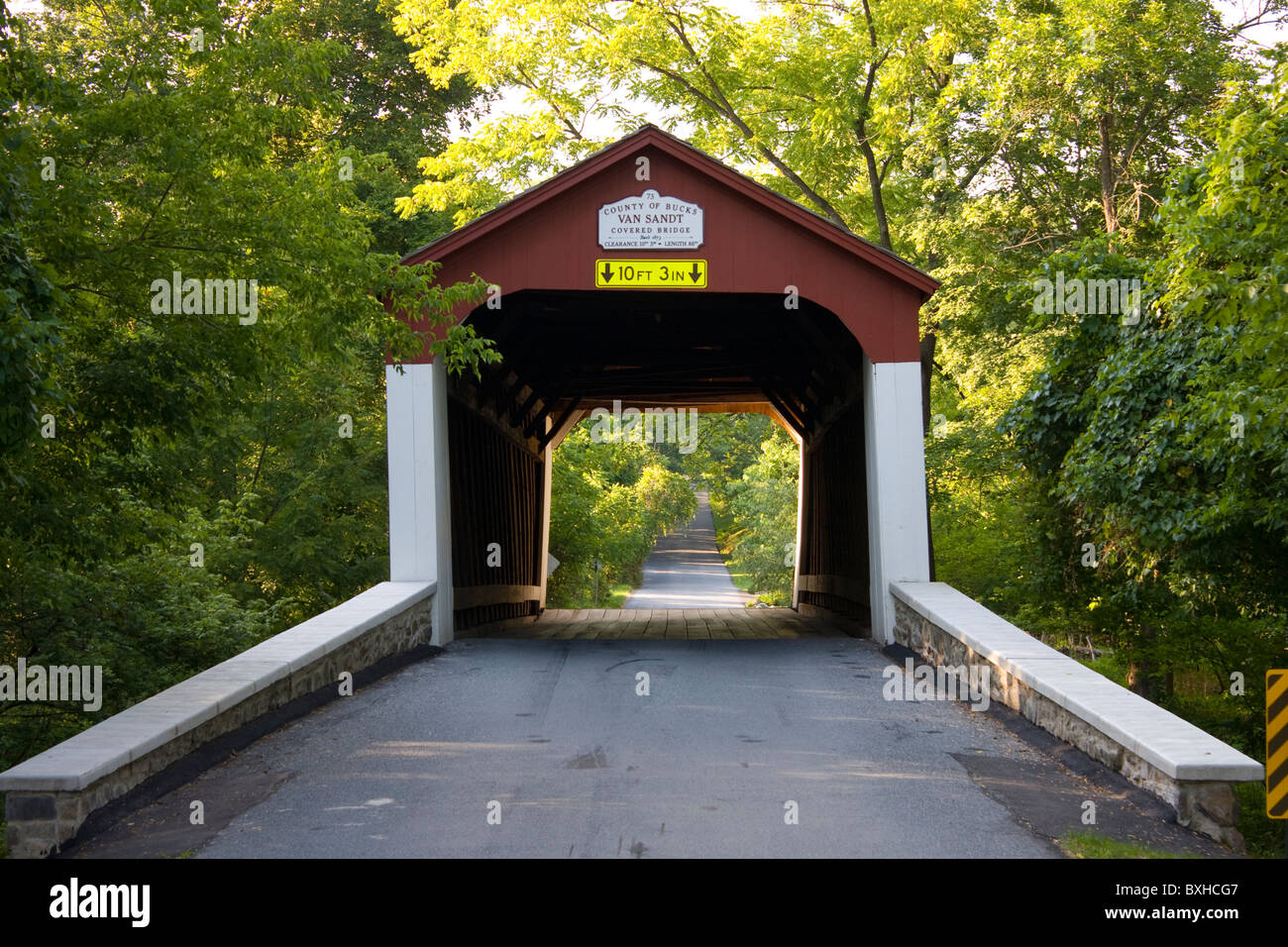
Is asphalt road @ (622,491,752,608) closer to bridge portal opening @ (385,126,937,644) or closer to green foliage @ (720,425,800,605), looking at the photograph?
green foliage @ (720,425,800,605)

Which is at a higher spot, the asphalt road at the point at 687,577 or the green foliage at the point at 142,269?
the green foliage at the point at 142,269

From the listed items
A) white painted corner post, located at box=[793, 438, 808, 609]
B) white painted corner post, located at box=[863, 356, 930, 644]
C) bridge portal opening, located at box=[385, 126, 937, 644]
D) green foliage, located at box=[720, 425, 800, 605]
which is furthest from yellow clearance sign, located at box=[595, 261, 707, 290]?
green foliage, located at box=[720, 425, 800, 605]

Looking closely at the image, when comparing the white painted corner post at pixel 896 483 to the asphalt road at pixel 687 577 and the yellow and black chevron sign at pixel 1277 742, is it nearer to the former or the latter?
the yellow and black chevron sign at pixel 1277 742

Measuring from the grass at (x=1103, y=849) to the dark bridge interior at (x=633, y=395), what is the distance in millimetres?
6966

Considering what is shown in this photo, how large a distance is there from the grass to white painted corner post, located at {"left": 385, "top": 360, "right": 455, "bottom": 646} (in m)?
6.61

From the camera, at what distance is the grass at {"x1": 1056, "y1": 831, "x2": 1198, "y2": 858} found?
423 cm

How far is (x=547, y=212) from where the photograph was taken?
1030cm

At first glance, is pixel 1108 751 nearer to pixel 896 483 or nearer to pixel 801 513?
pixel 896 483

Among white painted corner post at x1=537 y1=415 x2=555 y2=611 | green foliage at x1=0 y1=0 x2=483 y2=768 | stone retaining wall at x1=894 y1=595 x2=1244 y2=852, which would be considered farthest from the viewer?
white painted corner post at x1=537 y1=415 x2=555 y2=611

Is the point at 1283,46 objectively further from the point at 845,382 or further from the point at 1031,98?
the point at 845,382

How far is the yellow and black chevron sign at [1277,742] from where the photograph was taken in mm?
4152

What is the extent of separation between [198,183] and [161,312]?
76 centimetres

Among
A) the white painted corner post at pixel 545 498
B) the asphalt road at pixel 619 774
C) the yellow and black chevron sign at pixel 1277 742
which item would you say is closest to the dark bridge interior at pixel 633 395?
the white painted corner post at pixel 545 498

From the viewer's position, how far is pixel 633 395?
→ 1856 cm
